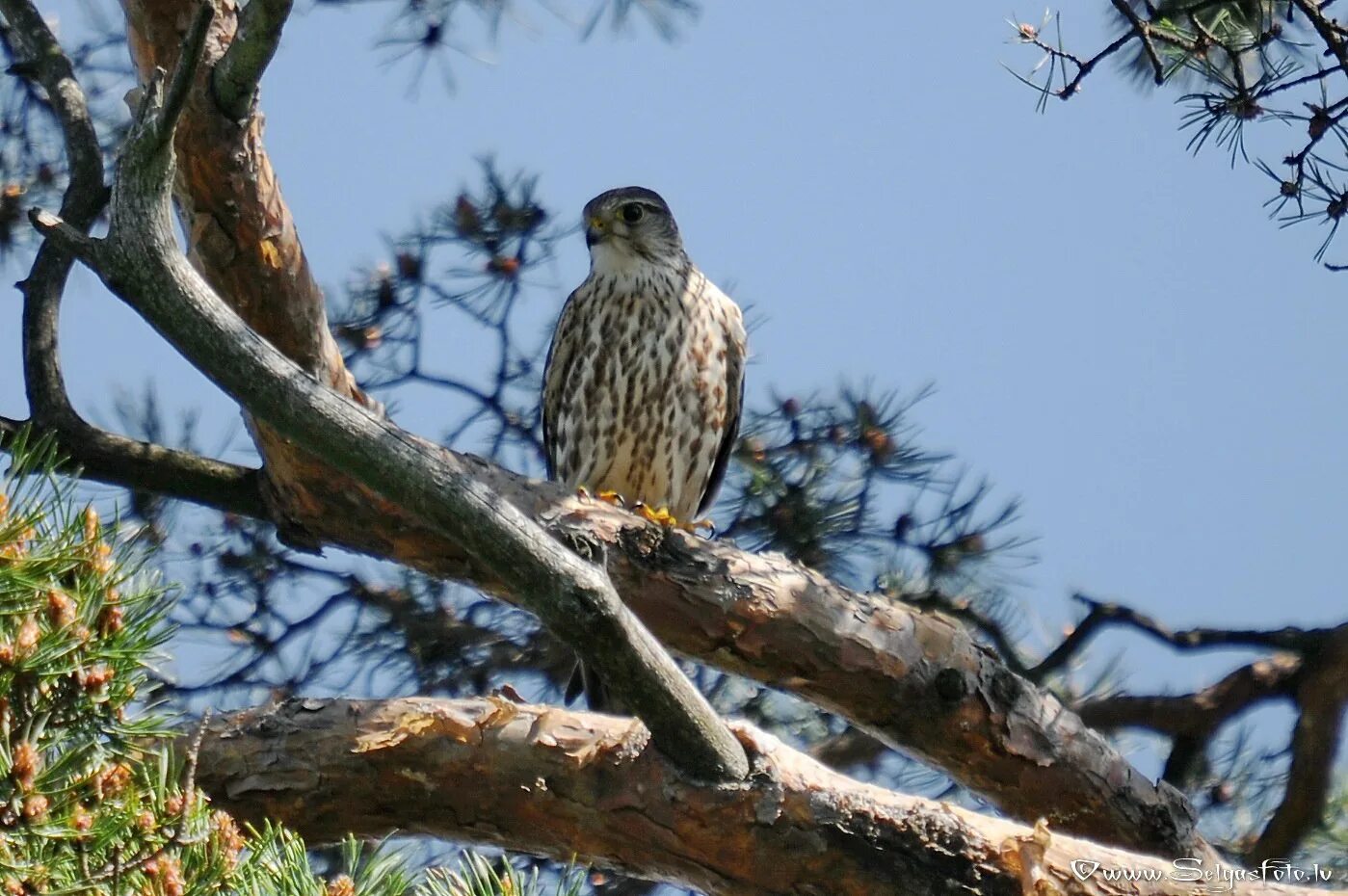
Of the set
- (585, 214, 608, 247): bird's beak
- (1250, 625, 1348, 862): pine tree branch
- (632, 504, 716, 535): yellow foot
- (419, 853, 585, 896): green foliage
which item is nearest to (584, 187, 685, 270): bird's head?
(585, 214, 608, 247): bird's beak

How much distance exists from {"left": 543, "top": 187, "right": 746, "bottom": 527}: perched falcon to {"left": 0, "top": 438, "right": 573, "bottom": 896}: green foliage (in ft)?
9.26

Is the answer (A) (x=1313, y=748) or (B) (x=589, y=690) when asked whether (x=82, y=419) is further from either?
(A) (x=1313, y=748)

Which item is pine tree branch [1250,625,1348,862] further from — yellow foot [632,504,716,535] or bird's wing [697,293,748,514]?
bird's wing [697,293,748,514]

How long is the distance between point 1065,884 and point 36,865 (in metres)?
1.58

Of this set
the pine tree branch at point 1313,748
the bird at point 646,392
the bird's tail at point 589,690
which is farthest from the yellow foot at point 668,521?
the pine tree branch at point 1313,748

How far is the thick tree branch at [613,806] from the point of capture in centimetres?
251

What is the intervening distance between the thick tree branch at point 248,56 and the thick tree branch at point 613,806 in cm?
113

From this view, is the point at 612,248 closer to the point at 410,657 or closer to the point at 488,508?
the point at 410,657

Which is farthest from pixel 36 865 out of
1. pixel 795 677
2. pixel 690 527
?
pixel 690 527

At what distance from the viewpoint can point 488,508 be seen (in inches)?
75.0

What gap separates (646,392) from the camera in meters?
4.57

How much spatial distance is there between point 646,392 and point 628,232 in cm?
63

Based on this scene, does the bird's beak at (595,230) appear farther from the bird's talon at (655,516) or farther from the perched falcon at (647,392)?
the bird's talon at (655,516)

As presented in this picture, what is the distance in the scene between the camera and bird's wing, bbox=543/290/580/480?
454 centimetres
